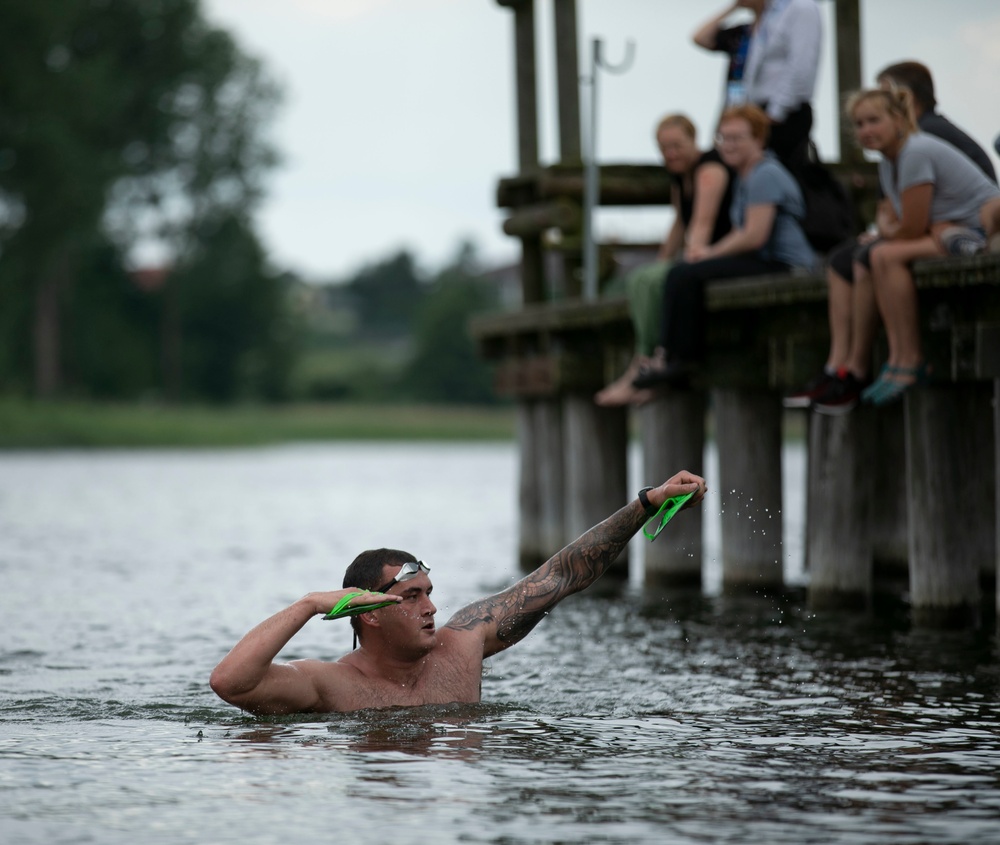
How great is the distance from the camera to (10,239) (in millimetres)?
52875

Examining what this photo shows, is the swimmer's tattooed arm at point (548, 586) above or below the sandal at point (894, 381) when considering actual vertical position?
below

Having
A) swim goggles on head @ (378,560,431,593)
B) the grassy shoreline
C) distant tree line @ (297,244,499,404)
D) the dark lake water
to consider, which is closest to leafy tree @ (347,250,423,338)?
distant tree line @ (297,244,499,404)

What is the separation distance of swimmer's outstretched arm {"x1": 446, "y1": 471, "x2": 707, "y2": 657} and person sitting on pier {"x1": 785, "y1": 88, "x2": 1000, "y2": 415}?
2.53m

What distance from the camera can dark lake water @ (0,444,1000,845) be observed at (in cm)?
636

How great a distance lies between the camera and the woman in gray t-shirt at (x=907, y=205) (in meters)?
9.68

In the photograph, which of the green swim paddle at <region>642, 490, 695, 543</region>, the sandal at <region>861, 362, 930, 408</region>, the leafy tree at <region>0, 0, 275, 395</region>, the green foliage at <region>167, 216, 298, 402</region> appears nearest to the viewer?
the green swim paddle at <region>642, 490, 695, 543</region>

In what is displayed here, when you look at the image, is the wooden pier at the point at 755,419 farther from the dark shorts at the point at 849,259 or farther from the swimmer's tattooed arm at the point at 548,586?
the swimmer's tattooed arm at the point at 548,586

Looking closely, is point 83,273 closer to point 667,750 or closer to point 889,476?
point 889,476

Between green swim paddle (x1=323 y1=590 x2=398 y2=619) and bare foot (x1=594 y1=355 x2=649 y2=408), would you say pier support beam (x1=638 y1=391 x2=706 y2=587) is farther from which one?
green swim paddle (x1=323 y1=590 x2=398 y2=619)

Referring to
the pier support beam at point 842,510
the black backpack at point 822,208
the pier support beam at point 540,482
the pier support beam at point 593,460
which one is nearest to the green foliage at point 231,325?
the pier support beam at point 540,482

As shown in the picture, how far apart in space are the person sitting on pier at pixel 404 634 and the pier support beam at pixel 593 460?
20.5ft

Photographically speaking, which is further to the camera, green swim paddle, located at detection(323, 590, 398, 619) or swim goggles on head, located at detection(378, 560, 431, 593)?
swim goggles on head, located at detection(378, 560, 431, 593)

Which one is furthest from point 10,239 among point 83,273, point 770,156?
point 770,156

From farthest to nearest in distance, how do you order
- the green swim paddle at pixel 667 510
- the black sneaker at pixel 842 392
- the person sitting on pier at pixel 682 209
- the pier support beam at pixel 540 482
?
1. the pier support beam at pixel 540 482
2. the person sitting on pier at pixel 682 209
3. the black sneaker at pixel 842 392
4. the green swim paddle at pixel 667 510
